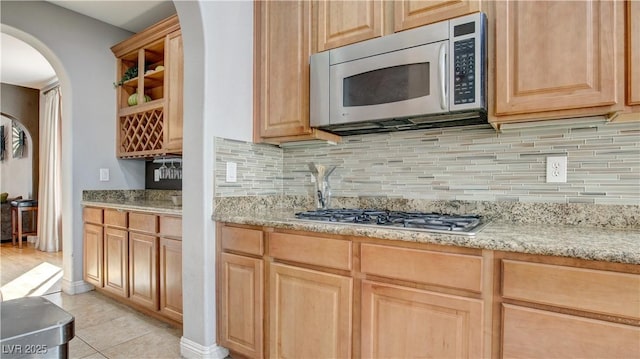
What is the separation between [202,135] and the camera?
1912 mm

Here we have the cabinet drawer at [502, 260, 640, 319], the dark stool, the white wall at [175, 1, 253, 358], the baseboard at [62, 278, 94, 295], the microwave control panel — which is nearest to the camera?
the cabinet drawer at [502, 260, 640, 319]

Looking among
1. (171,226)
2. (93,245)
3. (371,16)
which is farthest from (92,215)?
(371,16)

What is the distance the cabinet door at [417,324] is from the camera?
1.23 meters

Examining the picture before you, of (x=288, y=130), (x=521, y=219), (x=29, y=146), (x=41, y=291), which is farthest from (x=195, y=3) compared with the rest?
(x=29, y=146)

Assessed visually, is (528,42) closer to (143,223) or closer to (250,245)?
(250,245)

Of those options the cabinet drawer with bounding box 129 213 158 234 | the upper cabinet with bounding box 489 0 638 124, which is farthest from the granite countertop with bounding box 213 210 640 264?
the cabinet drawer with bounding box 129 213 158 234

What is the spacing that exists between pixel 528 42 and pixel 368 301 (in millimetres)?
1255

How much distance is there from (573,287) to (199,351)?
5.94 ft

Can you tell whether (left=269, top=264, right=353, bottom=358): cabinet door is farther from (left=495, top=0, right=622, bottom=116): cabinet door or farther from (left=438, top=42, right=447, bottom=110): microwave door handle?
(left=495, top=0, right=622, bottom=116): cabinet door

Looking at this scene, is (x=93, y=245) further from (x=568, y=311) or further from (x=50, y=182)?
(x=568, y=311)

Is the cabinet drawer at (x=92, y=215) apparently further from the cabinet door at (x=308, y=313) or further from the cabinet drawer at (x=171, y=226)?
the cabinet door at (x=308, y=313)

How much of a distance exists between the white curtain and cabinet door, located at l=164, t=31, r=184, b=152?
3370 millimetres

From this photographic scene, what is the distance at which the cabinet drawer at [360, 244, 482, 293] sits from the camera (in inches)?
48.1

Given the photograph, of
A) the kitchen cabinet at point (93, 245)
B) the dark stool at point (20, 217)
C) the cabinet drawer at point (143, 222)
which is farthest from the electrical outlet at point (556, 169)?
the dark stool at point (20, 217)
